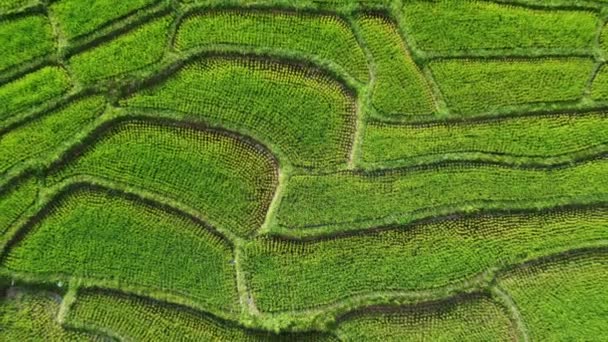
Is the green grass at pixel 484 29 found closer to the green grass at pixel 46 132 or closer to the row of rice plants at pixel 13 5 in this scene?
the green grass at pixel 46 132

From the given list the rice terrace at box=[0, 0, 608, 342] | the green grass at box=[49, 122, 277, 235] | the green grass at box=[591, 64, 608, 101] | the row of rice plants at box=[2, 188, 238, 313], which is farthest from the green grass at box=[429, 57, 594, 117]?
the row of rice plants at box=[2, 188, 238, 313]

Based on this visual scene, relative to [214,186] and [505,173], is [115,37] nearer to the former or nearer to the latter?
[214,186]

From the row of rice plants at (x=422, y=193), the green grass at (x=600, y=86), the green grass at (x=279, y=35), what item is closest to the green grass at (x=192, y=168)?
the row of rice plants at (x=422, y=193)

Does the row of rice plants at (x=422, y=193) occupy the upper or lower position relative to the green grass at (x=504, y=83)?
lower

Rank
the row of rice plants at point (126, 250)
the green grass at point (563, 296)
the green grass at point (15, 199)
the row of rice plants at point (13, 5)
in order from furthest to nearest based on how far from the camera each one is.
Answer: the row of rice plants at point (13, 5), the green grass at point (563, 296), the green grass at point (15, 199), the row of rice plants at point (126, 250)

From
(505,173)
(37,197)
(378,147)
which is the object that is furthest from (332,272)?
(37,197)

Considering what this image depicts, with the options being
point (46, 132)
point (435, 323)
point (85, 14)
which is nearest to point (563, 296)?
point (435, 323)

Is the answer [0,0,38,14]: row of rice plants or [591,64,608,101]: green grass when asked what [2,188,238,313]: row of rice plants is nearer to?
[0,0,38,14]: row of rice plants
